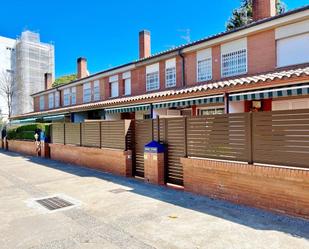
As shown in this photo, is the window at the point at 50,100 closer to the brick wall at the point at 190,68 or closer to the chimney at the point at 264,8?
the brick wall at the point at 190,68

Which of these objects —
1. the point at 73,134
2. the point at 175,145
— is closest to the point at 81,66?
the point at 73,134

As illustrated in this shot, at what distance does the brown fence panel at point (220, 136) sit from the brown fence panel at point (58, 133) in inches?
489

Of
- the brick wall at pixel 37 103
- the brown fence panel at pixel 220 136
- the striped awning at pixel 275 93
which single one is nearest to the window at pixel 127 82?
the striped awning at pixel 275 93

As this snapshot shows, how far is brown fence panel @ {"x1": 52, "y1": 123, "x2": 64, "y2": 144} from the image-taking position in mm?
20484

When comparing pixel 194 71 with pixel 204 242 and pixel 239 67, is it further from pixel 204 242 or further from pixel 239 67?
pixel 204 242

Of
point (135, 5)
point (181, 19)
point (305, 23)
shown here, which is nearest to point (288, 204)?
point (305, 23)

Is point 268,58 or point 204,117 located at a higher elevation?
point 268,58

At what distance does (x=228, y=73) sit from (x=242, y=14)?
106 ft

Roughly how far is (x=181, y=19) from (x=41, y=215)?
3534 centimetres

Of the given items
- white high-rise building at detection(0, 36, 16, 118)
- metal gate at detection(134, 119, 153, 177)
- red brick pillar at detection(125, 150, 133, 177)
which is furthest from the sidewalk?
white high-rise building at detection(0, 36, 16, 118)

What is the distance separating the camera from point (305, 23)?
1484cm

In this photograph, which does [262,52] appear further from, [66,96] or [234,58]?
[66,96]

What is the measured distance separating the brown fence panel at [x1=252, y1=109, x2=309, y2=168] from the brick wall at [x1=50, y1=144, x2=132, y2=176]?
6823 millimetres

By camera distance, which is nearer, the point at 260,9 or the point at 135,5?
the point at 260,9
